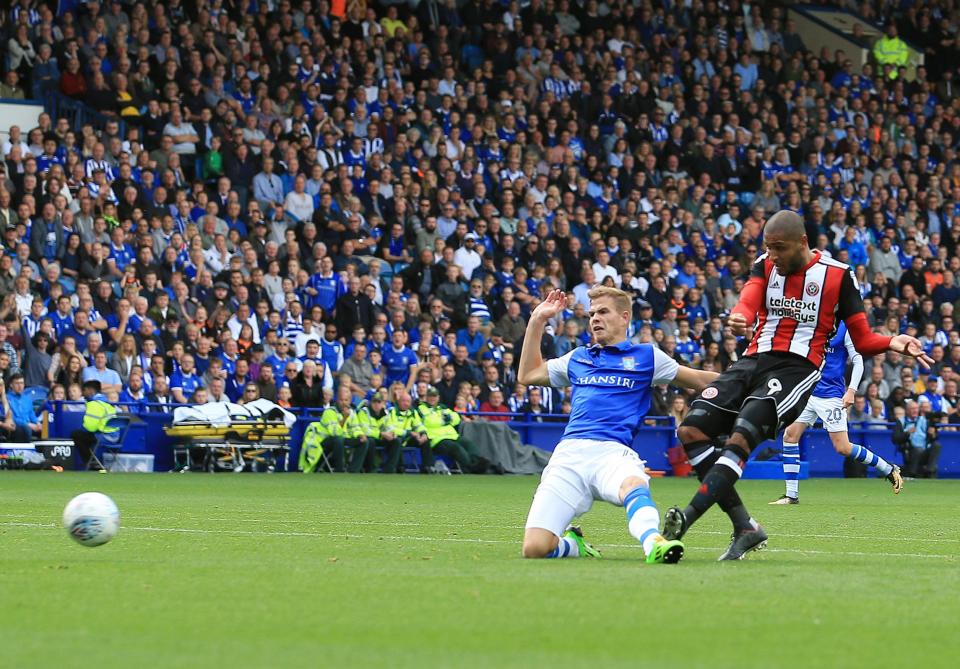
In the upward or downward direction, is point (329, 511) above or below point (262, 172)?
below

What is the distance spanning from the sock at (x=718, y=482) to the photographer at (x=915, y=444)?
20496 mm

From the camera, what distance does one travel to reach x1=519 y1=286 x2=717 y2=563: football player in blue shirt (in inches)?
365

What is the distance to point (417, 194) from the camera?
2919cm

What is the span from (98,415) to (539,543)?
15.7 m

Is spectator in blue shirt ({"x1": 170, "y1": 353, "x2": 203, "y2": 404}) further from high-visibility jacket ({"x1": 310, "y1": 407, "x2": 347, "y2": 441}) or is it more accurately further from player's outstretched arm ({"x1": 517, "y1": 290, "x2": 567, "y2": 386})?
player's outstretched arm ({"x1": 517, "y1": 290, "x2": 567, "y2": 386})

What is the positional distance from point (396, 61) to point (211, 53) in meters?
4.47

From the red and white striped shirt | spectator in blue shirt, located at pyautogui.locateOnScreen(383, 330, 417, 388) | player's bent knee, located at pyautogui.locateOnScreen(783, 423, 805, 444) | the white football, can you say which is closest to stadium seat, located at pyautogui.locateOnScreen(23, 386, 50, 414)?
spectator in blue shirt, located at pyautogui.locateOnScreen(383, 330, 417, 388)

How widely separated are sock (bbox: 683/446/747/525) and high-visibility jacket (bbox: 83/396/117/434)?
1591 cm

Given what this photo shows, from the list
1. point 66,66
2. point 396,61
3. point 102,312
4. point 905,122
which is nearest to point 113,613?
point 102,312

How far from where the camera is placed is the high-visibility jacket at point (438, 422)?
2592 cm

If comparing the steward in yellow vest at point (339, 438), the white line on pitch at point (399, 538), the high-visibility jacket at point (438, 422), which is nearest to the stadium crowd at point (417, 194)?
the steward in yellow vest at point (339, 438)

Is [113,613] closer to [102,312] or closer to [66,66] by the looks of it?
[102,312]

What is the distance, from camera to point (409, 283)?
28281mm

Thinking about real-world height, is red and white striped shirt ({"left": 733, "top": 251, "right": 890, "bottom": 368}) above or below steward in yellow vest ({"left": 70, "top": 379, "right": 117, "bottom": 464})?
above
